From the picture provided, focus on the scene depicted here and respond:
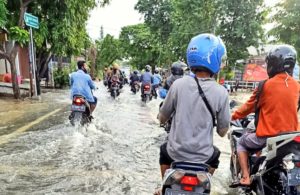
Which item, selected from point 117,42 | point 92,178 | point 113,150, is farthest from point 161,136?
point 117,42

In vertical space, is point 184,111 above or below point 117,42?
below

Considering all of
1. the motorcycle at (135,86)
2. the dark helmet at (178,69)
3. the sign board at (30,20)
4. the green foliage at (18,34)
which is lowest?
the motorcycle at (135,86)

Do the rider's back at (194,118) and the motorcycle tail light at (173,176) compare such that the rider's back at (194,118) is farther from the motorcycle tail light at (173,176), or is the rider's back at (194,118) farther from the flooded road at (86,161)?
the flooded road at (86,161)

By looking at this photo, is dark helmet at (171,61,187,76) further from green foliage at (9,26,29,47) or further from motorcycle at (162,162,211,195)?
green foliage at (9,26,29,47)

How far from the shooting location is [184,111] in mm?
2854

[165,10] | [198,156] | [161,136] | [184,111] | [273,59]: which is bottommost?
[161,136]

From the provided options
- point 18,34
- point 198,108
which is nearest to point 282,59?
point 198,108

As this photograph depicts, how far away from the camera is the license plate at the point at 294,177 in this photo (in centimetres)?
316

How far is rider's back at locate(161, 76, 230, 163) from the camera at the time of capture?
9.32 ft

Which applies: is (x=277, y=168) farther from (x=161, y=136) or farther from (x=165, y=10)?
(x=165, y=10)

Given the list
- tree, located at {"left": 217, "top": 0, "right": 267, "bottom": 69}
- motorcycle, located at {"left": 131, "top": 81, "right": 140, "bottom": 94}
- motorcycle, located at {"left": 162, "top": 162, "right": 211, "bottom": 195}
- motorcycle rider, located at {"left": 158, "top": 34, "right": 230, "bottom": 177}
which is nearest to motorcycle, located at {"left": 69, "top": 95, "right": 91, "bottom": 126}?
A: motorcycle rider, located at {"left": 158, "top": 34, "right": 230, "bottom": 177}

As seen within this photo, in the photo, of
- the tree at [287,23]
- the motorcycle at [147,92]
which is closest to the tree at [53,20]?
the motorcycle at [147,92]

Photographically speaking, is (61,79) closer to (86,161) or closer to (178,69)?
(178,69)

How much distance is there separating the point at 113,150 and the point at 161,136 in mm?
1916
